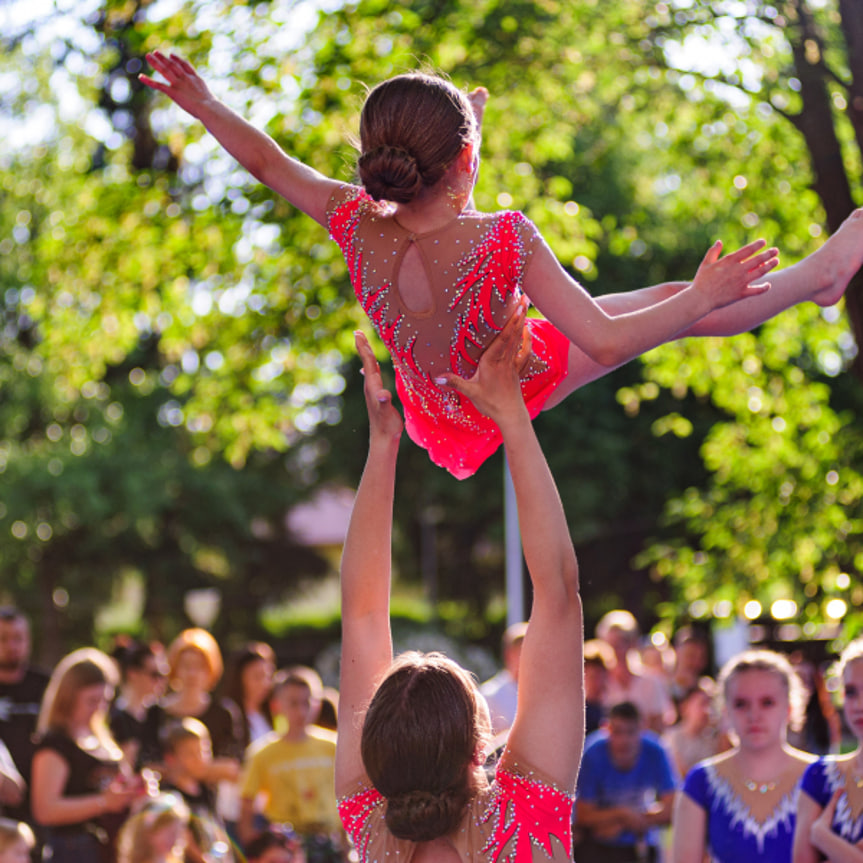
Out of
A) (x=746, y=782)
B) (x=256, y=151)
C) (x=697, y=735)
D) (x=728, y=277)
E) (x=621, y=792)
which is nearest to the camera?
(x=728, y=277)

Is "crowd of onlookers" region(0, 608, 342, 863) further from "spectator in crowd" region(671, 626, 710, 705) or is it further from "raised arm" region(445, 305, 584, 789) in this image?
"raised arm" region(445, 305, 584, 789)

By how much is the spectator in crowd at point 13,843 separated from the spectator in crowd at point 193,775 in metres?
1.03

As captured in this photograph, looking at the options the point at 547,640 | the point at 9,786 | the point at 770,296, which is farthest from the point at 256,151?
the point at 9,786

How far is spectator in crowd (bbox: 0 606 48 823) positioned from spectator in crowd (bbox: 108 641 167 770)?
1.35ft

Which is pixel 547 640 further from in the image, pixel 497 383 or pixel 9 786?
pixel 9 786

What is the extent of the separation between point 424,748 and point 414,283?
0.96 meters

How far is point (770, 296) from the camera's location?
275 cm

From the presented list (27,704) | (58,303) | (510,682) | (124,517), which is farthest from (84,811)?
(124,517)

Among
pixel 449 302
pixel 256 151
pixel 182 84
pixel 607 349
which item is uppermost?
pixel 182 84

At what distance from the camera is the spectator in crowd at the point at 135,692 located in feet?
20.1

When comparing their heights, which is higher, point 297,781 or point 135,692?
point 135,692

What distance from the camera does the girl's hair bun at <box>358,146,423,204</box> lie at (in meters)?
2.30

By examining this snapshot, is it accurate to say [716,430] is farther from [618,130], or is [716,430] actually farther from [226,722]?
[226,722]

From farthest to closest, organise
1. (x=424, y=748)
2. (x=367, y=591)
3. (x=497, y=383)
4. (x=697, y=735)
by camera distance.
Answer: (x=697, y=735) < (x=367, y=591) < (x=497, y=383) < (x=424, y=748)
